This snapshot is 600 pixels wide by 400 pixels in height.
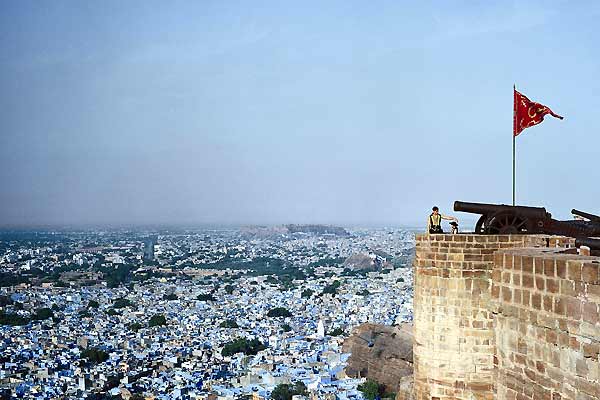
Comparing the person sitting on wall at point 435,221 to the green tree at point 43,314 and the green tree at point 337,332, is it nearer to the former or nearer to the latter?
the green tree at point 337,332

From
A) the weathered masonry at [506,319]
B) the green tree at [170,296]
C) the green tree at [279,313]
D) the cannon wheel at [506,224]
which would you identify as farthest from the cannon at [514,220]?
the green tree at [170,296]

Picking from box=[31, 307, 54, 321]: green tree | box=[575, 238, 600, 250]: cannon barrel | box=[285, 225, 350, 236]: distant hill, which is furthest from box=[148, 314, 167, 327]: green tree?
box=[285, 225, 350, 236]: distant hill

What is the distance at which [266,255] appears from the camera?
292ft

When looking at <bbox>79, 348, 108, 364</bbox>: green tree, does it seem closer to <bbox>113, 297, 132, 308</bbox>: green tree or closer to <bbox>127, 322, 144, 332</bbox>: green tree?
<bbox>127, 322, 144, 332</bbox>: green tree

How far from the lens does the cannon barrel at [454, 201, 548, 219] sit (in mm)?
7402

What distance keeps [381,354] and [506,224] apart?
54.7 feet

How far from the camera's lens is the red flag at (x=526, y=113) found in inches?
363

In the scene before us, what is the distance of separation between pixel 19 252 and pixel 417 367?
8121 cm

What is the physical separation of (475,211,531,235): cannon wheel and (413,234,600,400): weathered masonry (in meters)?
0.45

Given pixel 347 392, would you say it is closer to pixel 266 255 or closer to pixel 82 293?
pixel 82 293

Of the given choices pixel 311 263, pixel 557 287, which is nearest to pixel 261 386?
pixel 557 287

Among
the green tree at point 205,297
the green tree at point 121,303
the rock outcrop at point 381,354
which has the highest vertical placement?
the rock outcrop at point 381,354

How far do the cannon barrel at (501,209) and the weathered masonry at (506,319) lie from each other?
0.59 meters

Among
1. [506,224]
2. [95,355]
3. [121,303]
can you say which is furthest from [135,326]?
[506,224]
